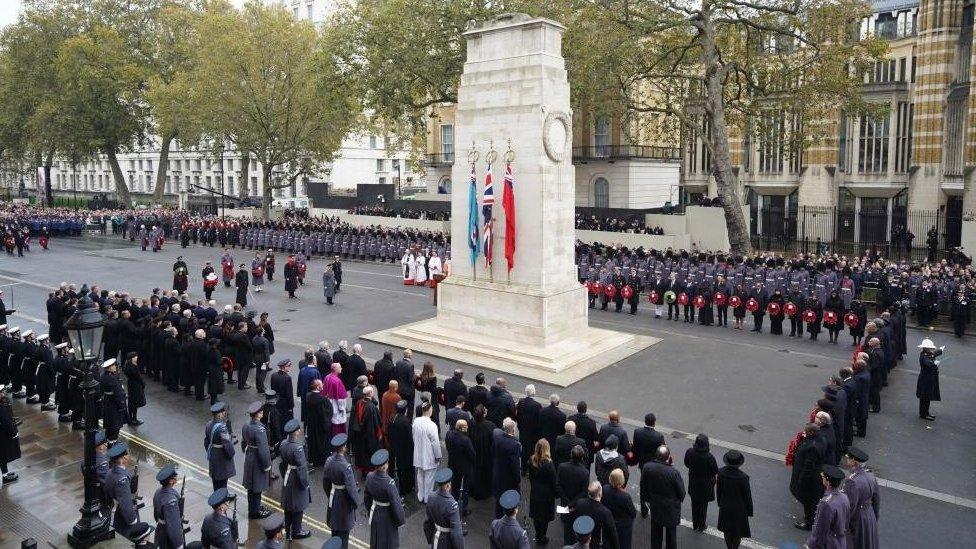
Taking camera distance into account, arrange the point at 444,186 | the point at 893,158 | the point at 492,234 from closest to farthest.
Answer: the point at 492,234
the point at 893,158
the point at 444,186

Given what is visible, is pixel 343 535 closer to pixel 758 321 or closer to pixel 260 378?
pixel 260 378

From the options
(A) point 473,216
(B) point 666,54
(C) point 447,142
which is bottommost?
(A) point 473,216

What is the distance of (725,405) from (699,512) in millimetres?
5014

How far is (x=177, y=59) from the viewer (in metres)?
52.1

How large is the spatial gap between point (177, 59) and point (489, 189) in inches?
1730

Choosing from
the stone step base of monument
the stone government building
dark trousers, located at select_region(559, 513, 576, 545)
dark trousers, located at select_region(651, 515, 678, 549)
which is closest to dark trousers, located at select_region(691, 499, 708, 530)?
dark trousers, located at select_region(651, 515, 678, 549)

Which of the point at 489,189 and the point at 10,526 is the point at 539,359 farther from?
the point at 10,526

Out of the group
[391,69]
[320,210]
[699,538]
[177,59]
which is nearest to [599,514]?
[699,538]

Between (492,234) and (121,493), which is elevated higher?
(492,234)

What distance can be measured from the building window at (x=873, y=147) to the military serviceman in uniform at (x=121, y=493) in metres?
38.5

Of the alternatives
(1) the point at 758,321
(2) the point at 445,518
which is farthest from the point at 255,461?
(1) the point at 758,321

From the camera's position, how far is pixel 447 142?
5059cm

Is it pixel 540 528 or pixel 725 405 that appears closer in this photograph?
pixel 540 528

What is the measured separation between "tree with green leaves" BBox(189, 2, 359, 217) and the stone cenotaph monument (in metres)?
22.4
